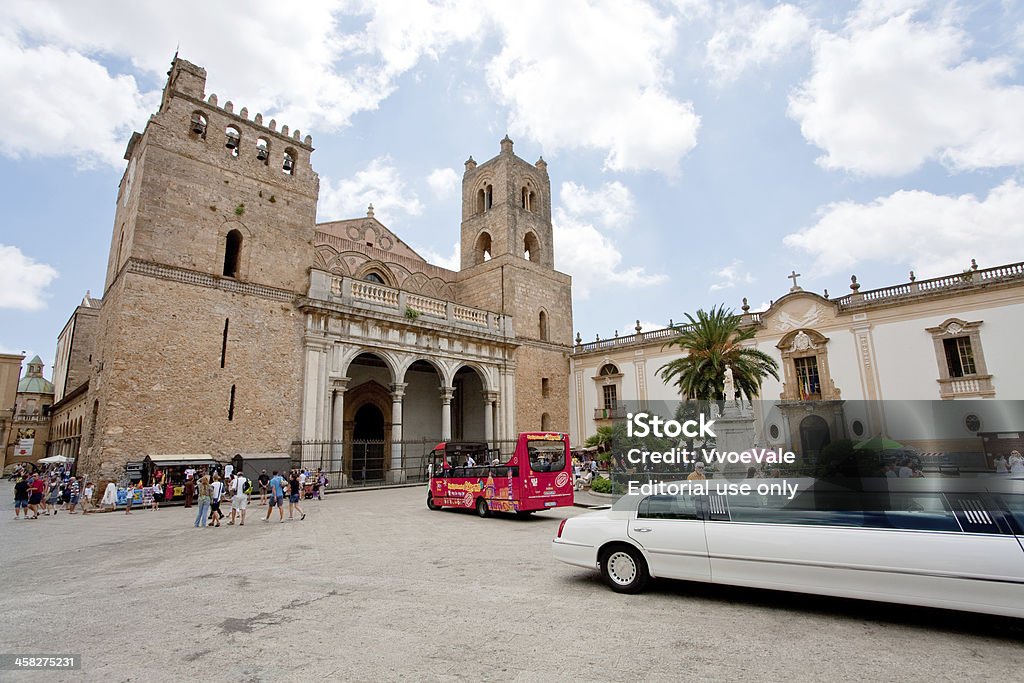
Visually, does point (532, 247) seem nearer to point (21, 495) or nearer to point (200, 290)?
point (200, 290)

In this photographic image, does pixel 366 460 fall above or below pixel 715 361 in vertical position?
below

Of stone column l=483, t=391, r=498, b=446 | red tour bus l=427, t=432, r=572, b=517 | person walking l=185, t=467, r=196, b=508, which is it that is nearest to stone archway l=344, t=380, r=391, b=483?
stone column l=483, t=391, r=498, b=446

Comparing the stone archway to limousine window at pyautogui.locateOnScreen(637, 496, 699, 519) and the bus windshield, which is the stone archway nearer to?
the bus windshield

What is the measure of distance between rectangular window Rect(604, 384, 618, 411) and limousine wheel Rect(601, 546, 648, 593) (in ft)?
79.6

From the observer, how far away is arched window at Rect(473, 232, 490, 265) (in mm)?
32188

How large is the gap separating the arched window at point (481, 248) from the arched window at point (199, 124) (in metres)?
15.5

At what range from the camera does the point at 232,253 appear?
2023cm

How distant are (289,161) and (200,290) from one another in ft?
23.8

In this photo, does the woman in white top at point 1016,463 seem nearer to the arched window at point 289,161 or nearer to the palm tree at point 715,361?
the palm tree at point 715,361

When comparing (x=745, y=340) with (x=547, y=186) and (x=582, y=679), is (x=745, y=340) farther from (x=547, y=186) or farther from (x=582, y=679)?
(x=582, y=679)

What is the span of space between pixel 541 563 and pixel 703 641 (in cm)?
344

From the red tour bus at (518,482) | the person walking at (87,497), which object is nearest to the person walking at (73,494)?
the person walking at (87,497)

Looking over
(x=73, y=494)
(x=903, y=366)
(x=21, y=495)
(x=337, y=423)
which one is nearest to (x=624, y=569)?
(x=21, y=495)

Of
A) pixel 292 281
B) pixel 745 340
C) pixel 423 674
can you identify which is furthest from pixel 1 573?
pixel 745 340
